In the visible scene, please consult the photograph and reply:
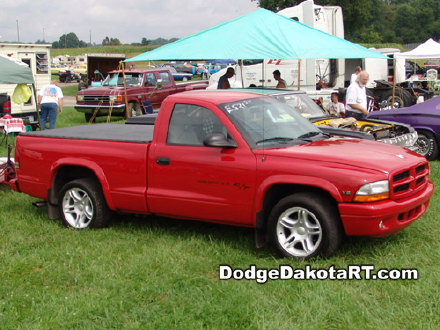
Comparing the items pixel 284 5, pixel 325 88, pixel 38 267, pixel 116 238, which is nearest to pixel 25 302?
pixel 38 267

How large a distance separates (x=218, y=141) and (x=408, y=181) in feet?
5.95

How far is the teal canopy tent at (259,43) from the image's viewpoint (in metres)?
10.5

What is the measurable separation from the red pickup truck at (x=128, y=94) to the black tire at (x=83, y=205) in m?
12.2

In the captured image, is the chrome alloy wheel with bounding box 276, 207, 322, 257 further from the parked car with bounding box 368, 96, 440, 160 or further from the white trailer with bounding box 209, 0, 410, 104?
the white trailer with bounding box 209, 0, 410, 104

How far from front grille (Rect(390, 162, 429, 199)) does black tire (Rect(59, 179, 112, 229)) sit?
3.28m

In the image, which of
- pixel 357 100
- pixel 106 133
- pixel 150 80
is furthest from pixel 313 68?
pixel 106 133

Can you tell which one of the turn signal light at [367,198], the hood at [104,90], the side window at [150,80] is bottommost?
the turn signal light at [367,198]

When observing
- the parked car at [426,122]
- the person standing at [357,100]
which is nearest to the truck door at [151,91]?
the person standing at [357,100]

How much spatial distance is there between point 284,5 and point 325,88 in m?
36.5

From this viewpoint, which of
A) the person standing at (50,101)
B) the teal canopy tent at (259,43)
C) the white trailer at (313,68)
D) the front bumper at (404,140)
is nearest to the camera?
the front bumper at (404,140)

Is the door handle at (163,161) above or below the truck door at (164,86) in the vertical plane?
below

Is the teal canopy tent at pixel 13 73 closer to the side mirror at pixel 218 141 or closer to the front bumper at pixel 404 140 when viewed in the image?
the side mirror at pixel 218 141

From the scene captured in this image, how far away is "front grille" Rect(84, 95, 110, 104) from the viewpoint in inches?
766

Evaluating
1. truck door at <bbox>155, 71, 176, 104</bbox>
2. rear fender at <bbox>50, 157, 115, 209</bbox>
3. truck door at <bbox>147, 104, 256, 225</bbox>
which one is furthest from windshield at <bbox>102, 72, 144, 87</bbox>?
truck door at <bbox>147, 104, 256, 225</bbox>
